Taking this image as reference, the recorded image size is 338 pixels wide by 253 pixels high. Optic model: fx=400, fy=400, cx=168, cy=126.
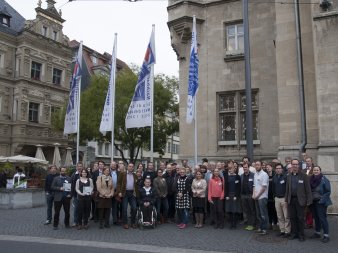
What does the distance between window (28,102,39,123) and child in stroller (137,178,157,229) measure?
3039cm

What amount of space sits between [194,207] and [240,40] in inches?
339

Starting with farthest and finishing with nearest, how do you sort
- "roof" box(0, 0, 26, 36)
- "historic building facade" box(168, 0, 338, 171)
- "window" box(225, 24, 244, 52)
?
"roof" box(0, 0, 26, 36) < "window" box(225, 24, 244, 52) < "historic building facade" box(168, 0, 338, 171)

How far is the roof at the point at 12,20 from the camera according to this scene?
129 feet

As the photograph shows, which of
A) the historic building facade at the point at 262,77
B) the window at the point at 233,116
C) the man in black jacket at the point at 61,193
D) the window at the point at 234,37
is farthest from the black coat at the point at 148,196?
the window at the point at 234,37

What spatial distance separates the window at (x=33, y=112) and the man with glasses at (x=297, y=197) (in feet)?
111

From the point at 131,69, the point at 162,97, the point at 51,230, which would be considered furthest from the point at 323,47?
the point at 131,69

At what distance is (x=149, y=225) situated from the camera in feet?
36.7

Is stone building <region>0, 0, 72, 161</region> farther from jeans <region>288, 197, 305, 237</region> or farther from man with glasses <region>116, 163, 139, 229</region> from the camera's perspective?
jeans <region>288, 197, 305, 237</region>

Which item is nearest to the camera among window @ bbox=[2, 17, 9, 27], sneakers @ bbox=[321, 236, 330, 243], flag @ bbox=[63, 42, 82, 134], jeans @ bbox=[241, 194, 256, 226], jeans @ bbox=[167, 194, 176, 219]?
sneakers @ bbox=[321, 236, 330, 243]

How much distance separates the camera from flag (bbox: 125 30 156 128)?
14086 millimetres

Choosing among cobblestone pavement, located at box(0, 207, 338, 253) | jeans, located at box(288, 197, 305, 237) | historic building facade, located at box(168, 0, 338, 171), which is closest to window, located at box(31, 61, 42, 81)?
historic building facade, located at box(168, 0, 338, 171)

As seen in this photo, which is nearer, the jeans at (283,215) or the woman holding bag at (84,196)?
the jeans at (283,215)

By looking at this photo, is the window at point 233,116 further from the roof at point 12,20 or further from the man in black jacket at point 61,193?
the roof at point 12,20

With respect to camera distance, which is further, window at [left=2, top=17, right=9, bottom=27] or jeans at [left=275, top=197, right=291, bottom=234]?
window at [left=2, top=17, right=9, bottom=27]
